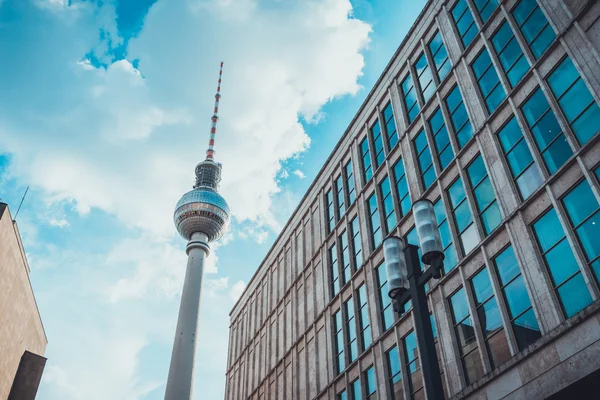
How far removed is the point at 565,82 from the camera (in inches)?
765

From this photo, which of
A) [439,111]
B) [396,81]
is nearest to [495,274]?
[439,111]

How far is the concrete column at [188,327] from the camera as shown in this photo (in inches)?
2586

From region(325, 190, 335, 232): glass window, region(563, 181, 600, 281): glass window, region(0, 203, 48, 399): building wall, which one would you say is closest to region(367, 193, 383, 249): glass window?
region(325, 190, 335, 232): glass window

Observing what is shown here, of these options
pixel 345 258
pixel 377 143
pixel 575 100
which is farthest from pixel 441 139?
pixel 345 258

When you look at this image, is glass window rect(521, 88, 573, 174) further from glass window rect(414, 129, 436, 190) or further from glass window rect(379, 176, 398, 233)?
glass window rect(379, 176, 398, 233)

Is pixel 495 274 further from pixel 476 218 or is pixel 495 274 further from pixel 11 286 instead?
pixel 11 286

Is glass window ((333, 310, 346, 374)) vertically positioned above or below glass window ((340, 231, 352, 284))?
below

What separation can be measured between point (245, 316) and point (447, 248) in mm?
29549

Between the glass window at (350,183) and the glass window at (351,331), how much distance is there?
662 centimetres

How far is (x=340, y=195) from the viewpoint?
3659 cm

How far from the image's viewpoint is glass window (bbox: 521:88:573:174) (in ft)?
62.2

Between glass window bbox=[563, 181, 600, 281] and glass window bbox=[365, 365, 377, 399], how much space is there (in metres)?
12.6

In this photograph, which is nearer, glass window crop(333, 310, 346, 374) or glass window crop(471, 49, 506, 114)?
glass window crop(471, 49, 506, 114)

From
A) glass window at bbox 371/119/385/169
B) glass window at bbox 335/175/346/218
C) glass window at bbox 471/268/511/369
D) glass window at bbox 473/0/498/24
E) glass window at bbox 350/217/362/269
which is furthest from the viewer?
glass window at bbox 335/175/346/218
